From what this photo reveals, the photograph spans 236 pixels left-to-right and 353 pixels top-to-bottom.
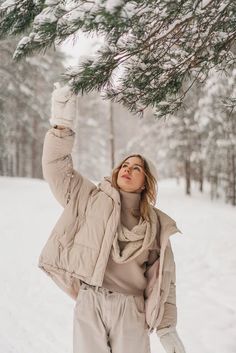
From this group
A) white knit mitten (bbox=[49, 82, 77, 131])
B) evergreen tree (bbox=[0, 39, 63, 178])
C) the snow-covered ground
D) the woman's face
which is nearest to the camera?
white knit mitten (bbox=[49, 82, 77, 131])

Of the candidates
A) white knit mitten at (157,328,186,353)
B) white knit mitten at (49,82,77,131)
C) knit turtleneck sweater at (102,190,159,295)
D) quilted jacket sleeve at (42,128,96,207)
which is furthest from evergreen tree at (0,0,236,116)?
white knit mitten at (157,328,186,353)

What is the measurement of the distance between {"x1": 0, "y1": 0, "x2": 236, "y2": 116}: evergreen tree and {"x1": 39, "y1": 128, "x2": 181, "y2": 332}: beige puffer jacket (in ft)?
2.10

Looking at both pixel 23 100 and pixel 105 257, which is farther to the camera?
pixel 23 100

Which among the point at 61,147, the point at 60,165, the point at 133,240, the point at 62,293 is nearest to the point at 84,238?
the point at 133,240

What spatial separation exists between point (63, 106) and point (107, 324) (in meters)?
1.66

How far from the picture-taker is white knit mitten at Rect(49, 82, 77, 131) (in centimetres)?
306

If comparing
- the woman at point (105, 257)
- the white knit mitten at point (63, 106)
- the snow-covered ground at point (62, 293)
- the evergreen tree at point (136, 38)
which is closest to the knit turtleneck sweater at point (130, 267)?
the woman at point (105, 257)

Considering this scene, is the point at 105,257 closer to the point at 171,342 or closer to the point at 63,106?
the point at 171,342

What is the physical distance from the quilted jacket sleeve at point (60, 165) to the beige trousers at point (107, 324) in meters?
0.78

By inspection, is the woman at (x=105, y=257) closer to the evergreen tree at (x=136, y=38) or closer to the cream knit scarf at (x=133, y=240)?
the cream knit scarf at (x=133, y=240)

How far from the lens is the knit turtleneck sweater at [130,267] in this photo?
318 cm

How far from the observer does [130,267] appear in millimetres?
3221

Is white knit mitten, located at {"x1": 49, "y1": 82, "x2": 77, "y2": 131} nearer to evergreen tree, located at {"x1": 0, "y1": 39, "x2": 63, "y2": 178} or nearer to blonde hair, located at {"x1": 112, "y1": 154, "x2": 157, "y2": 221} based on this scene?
blonde hair, located at {"x1": 112, "y1": 154, "x2": 157, "y2": 221}

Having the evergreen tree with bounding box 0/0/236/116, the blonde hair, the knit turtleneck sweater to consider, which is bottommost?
the knit turtleneck sweater
